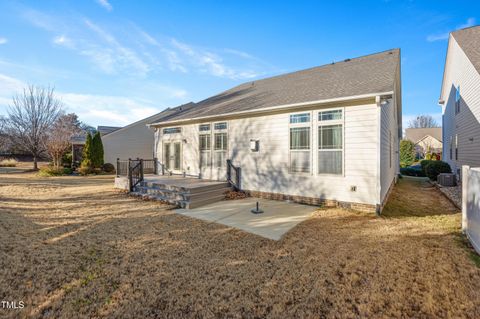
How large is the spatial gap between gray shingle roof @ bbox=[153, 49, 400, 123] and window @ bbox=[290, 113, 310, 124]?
0.47 metres

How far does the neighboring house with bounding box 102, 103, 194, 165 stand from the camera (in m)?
20.0

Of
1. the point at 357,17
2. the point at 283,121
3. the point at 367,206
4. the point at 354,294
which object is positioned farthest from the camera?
the point at 357,17

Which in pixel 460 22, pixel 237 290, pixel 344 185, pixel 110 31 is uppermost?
pixel 460 22

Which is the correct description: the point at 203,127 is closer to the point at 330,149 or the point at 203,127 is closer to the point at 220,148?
the point at 220,148

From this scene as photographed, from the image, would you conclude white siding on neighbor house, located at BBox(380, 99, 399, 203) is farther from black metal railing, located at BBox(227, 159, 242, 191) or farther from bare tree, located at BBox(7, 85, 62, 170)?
bare tree, located at BBox(7, 85, 62, 170)

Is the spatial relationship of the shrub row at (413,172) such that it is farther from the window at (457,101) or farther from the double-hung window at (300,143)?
the double-hung window at (300,143)

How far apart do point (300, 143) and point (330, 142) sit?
99cm

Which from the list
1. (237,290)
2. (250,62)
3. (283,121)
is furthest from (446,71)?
(237,290)

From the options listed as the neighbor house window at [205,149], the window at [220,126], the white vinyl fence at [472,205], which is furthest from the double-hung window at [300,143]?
the neighbor house window at [205,149]

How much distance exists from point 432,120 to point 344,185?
Answer: 7642 centimetres

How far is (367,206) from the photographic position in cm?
631

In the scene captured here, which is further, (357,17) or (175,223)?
(357,17)

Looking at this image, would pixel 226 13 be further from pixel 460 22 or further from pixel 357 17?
pixel 460 22

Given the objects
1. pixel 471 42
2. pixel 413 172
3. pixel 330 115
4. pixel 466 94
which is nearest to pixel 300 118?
pixel 330 115
